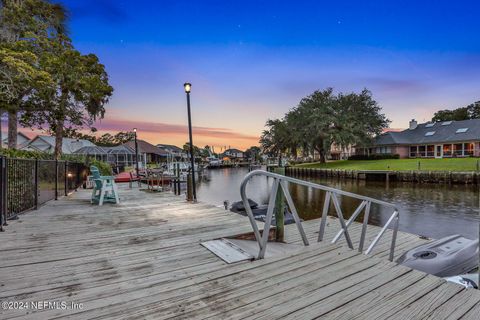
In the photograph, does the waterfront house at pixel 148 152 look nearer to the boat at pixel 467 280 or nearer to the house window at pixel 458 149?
the boat at pixel 467 280

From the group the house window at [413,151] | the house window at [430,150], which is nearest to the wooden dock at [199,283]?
the house window at [430,150]

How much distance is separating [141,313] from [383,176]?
29.3 meters

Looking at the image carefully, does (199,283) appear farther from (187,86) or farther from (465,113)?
(465,113)

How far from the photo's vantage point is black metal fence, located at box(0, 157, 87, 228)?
14.3ft

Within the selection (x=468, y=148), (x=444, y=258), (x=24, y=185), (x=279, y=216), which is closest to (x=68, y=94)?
(x=24, y=185)

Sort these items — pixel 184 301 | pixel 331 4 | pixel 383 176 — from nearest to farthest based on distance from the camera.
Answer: pixel 184 301 → pixel 331 4 → pixel 383 176

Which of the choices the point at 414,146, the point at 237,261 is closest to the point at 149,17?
the point at 237,261

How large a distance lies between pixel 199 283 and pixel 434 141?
46969 millimetres

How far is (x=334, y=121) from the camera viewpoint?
37.5 meters

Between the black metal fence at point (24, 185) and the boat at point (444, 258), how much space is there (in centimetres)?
728

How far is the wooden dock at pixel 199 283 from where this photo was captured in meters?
1.90

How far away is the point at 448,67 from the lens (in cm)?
2022

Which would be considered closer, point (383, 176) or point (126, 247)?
point (126, 247)

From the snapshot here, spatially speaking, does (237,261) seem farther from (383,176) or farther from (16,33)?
(383,176)
